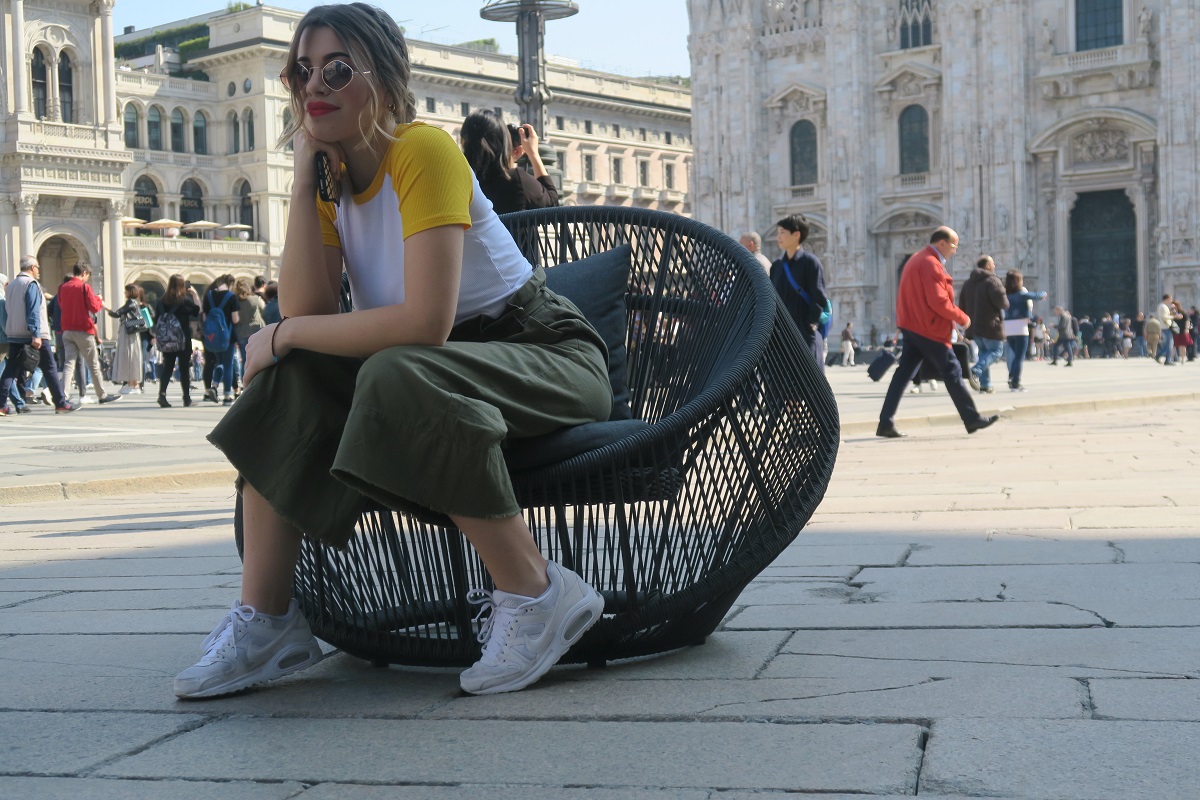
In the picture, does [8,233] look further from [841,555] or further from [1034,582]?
[1034,582]

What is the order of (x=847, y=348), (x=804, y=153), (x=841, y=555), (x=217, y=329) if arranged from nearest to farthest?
1. (x=841, y=555)
2. (x=217, y=329)
3. (x=847, y=348)
4. (x=804, y=153)

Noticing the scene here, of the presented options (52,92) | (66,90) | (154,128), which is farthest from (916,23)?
(154,128)

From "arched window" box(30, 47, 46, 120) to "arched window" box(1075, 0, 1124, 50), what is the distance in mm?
28089

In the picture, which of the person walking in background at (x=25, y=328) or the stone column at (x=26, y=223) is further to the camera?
the stone column at (x=26, y=223)

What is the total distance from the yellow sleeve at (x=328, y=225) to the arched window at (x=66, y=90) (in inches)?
1630

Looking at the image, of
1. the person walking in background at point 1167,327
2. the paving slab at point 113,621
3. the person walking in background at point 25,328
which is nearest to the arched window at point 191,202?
the person walking in background at point 1167,327

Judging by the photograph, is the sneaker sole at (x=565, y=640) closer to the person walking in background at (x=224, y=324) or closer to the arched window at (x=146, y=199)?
the person walking in background at (x=224, y=324)

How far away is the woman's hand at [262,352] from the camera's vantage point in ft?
8.87

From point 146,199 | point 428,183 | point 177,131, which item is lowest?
point 428,183

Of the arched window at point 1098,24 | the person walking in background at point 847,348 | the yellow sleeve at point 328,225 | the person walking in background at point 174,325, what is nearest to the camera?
the yellow sleeve at point 328,225

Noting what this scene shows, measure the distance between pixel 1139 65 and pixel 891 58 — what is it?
7.33 m

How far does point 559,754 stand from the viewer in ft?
7.35

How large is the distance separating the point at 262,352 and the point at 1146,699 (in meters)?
1.65

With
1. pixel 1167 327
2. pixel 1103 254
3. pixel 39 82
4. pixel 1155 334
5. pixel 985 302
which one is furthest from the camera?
pixel 39 82
